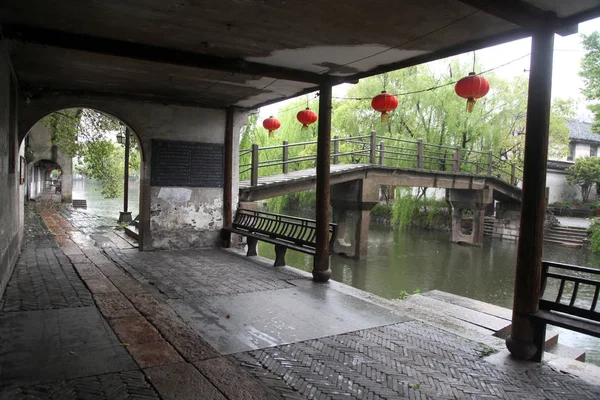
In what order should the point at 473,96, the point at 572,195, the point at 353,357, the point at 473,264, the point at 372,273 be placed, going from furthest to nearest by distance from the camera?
the point at 572,195 → the point at 473,264 → the point at 372,273 → the point at 473,96 → the point at 353,357

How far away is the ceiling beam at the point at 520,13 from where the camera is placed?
362cm

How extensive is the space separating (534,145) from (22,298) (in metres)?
5.72

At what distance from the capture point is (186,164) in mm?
8797

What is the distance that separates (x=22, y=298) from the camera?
16.3 feet

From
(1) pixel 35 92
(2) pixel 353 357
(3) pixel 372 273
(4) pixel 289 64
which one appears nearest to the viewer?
(2) pixel 353 357

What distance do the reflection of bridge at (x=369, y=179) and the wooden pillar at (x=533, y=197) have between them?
7.63 m

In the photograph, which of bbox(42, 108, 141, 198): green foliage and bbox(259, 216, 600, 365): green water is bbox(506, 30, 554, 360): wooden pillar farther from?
bbox(42, 108, 141, 198): green foliage

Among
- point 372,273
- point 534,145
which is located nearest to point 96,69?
point 534,145

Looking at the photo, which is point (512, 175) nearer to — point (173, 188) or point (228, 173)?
point (228, 173)

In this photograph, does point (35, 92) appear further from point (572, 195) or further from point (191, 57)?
point (572, 195)

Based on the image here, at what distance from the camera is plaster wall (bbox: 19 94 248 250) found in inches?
325

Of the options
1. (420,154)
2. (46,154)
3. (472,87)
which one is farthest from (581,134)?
(46,154)

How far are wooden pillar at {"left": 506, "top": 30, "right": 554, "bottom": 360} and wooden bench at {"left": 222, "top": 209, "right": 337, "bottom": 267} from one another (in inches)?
128

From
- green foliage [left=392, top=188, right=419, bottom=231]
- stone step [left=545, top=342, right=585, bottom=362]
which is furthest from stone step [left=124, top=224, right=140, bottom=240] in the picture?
green foliage [left=392, top=188, right=419, bottom=231]
